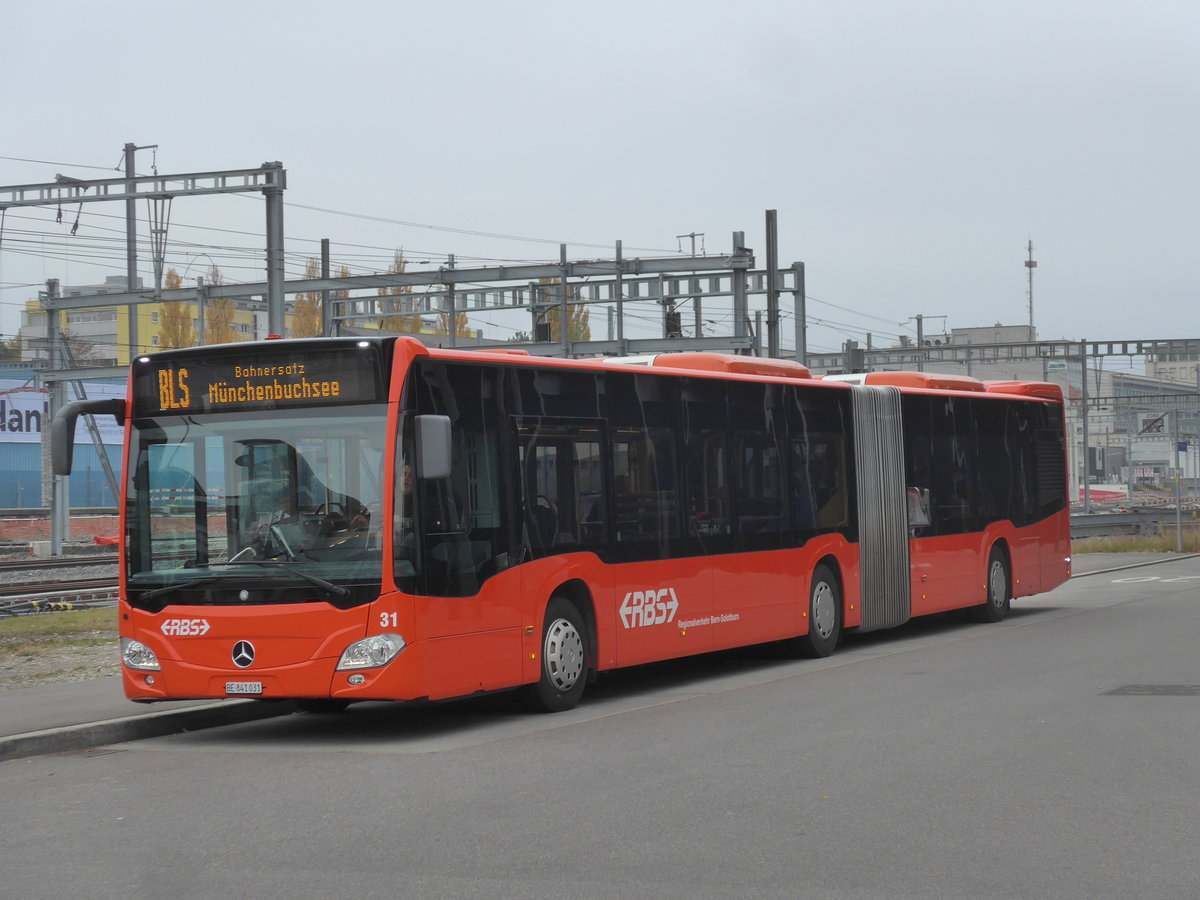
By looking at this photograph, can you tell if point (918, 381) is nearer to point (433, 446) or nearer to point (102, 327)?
point (433, 446)

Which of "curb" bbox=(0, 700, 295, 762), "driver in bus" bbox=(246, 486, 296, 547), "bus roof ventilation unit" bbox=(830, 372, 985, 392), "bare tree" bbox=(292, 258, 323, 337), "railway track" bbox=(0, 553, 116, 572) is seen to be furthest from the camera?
"bare tree" bbox=(292, 258, 323, 337)

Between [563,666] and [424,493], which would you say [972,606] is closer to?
[563,666]

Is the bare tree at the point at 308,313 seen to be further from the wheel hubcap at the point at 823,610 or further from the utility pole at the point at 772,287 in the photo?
the wheel hubcap at the point at 823,610

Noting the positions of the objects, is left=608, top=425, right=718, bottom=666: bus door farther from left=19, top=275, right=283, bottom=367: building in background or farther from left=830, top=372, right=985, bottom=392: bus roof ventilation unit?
left=19, top=275, right=283, bottom=367: building in background

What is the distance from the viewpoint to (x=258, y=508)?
11.4 m

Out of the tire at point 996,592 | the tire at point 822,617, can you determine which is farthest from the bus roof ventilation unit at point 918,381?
the tire at point 822,617

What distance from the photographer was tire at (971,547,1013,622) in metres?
21.4

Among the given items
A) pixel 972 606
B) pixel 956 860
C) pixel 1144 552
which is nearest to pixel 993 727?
pixel 956 860

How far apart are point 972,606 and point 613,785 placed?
43.1ft

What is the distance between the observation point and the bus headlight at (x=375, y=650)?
1109 cm

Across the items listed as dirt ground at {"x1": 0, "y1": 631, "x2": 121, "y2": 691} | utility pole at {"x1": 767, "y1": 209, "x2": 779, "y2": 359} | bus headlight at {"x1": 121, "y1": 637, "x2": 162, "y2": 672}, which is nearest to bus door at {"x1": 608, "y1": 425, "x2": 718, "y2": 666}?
bus headlight at {"x1": 121, "y1": 637, "x2": 162, "y2": 672}

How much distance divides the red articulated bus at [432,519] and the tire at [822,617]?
0.62 metres

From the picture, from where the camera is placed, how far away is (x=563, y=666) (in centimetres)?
1284

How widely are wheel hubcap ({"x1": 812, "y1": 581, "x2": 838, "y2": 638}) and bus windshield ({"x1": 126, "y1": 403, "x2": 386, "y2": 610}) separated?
6985 mm
